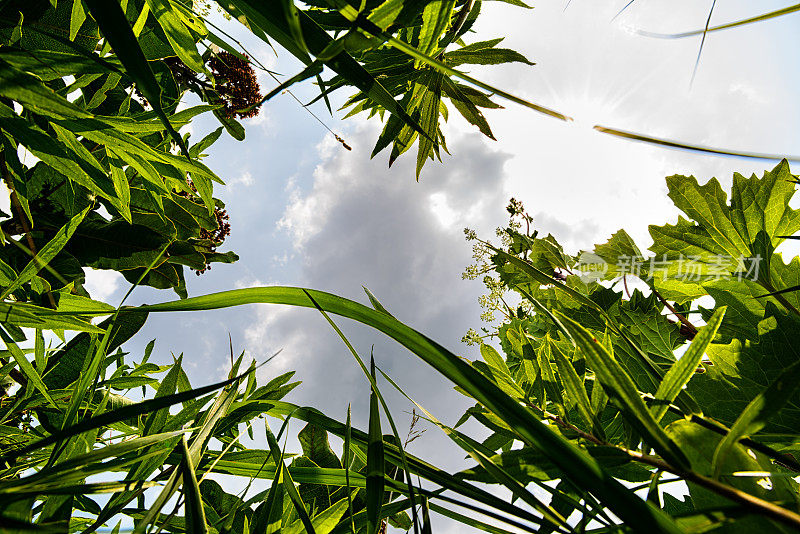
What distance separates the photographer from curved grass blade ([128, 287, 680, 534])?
0.15 metres

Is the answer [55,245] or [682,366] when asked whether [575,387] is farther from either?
[55,245]

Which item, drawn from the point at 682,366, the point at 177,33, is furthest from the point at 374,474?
the point at 177,33

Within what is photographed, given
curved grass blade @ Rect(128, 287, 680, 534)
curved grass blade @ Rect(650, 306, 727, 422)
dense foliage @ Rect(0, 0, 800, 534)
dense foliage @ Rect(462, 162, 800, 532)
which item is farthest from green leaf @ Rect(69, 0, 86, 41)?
curved grass blade @ Rect(650, 306, 727, 422)

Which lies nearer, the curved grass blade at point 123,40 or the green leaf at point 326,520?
the curved grass blade at point 123,40

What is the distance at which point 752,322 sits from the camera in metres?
0.50

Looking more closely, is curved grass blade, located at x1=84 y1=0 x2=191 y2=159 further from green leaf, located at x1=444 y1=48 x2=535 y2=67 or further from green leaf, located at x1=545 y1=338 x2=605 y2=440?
green leaf, located at x1=444 y1=48 x2=535 y2=67

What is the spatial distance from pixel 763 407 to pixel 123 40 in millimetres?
352

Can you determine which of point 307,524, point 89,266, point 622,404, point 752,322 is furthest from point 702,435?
point 89,266

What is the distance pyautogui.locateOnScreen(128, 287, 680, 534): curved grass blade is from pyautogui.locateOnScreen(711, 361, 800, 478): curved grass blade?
0.04m

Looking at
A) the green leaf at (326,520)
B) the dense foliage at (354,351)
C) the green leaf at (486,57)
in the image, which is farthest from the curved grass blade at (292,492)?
the green leaf at (486,57)

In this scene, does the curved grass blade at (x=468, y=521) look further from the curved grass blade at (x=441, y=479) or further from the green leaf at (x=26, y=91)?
the green leaf at (x=26, y=91)

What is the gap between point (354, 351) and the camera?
0.24 meters

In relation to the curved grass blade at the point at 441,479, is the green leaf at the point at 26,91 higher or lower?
higher

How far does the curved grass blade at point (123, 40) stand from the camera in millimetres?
217
